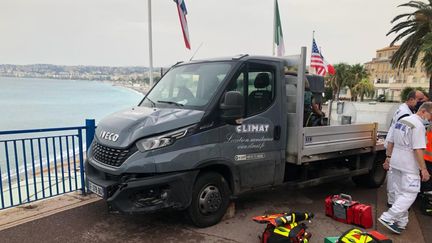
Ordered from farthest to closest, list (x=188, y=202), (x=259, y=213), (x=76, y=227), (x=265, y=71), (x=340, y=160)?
1. (x=340, y=160)
2. (x=259, y=213)
3. (x=265, y=71)
4. (x=76, y=227)
5. (x=188, y=202)

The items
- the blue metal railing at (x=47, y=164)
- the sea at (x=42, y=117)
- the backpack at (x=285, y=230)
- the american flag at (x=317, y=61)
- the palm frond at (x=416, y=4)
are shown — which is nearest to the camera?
the backpack at (x=285, y=230)

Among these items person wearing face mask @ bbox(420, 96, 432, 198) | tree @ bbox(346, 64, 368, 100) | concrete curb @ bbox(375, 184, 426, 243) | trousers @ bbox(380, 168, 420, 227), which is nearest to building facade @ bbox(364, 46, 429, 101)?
tree @ bbox(346, 64, 368, 100)

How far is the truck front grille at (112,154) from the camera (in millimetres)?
3828

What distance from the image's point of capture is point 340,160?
20.1 feet

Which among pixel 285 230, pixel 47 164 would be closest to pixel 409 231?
pixel 285 230

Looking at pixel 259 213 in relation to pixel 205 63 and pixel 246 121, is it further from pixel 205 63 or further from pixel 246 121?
pixel 205 63

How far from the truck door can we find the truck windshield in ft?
0.81

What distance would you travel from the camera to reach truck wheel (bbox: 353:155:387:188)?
21.2 ft

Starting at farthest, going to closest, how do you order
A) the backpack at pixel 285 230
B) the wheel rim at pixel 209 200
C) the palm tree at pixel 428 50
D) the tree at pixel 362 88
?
the tree at pixel 362 88 < the palm tree at pixel 428 50 < the wheel rim at pixel 209 200 < the backpack at pixel 285 230

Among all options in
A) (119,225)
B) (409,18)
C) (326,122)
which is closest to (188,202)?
(119,225)

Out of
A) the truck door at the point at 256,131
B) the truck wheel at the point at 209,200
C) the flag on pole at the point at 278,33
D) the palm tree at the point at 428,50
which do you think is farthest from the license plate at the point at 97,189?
the palm tree at the point at 428,50

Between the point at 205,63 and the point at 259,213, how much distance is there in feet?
7.69

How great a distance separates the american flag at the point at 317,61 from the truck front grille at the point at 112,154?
9402 millimetres

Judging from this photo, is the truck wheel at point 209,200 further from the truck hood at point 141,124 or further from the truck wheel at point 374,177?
the truck wheel at point 374,177
